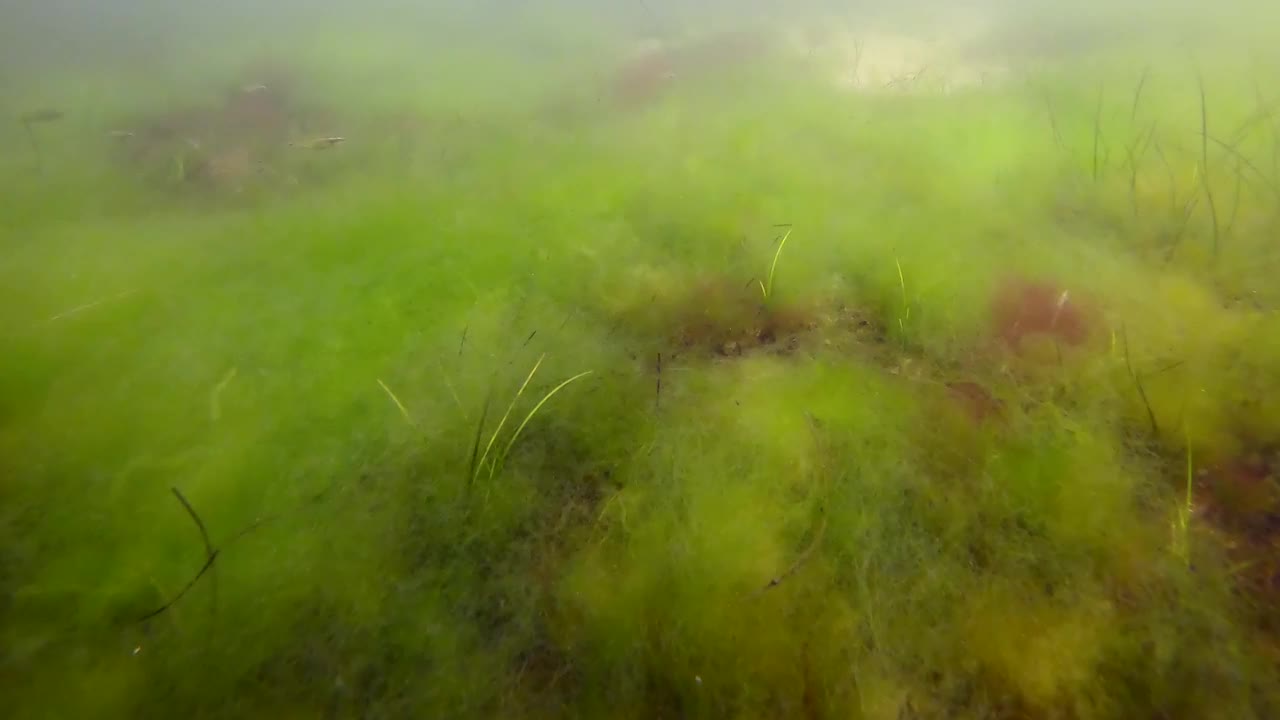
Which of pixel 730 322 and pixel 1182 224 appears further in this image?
pixel 1182 224

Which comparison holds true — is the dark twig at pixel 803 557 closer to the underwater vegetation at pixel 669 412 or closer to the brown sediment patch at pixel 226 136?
the underwater vegetation at pixel 669 412

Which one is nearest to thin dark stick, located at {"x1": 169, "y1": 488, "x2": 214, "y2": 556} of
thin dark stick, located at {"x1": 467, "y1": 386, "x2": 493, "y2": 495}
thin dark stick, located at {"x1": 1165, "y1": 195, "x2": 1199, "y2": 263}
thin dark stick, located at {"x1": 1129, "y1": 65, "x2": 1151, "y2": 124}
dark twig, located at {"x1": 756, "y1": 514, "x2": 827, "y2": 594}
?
thin dark stick, located at {"x1": 467, "y1": 386, "x2": 493, "y2": 495}

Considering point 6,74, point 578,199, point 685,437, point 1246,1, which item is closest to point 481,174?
point 578,199

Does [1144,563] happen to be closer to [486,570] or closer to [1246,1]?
[486,570]

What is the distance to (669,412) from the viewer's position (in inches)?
59.1

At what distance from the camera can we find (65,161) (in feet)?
8.54

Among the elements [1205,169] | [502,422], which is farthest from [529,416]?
[1205,169]

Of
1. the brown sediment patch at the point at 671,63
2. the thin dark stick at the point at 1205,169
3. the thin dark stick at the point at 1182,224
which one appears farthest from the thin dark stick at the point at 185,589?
the thin dark stick at the point at 1205,169

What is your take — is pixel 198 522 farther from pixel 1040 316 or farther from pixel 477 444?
pixel 1040 316

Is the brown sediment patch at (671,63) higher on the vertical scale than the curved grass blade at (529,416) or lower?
higher

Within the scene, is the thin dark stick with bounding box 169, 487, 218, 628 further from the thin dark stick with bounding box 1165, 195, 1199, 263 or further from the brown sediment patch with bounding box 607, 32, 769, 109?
the thin dark stick with bounding box 1165, 195, 1199, 263

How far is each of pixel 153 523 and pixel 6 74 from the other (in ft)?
12.1

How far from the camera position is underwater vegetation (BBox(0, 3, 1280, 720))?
43.7 inches

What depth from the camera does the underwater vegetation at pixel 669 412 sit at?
111cm
